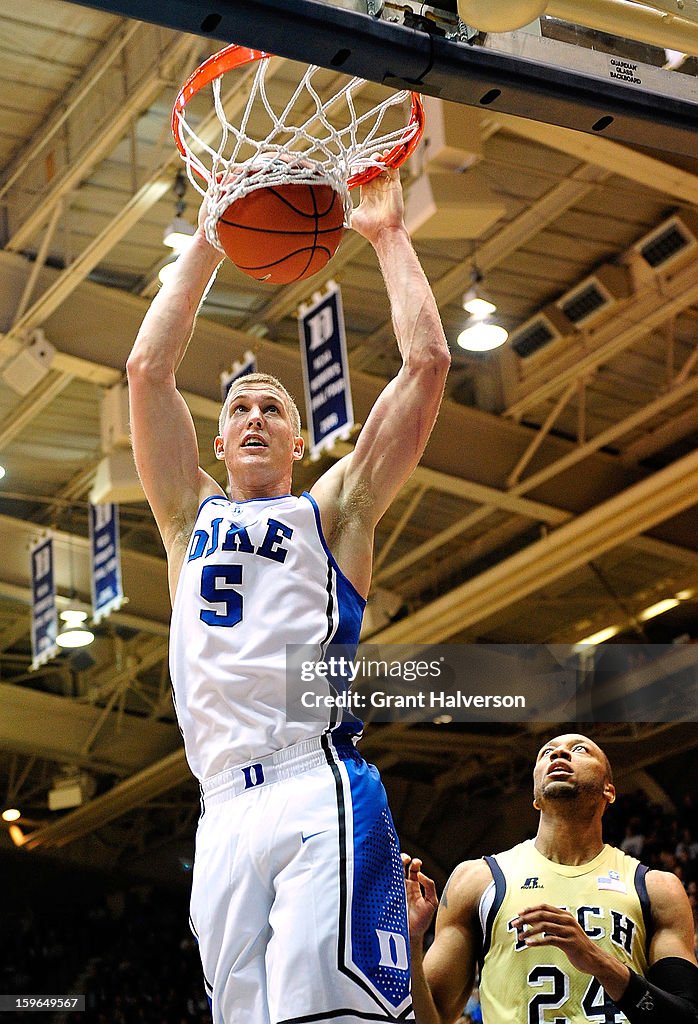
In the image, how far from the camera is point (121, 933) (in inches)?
882

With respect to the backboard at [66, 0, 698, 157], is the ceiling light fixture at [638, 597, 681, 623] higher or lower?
higher

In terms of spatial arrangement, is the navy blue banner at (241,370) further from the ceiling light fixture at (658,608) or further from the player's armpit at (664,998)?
the ceiling light fixture at (658,608)

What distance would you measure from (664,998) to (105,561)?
908cm

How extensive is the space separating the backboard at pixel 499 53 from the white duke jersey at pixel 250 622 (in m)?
1.09

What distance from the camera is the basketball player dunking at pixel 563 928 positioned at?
377 cm

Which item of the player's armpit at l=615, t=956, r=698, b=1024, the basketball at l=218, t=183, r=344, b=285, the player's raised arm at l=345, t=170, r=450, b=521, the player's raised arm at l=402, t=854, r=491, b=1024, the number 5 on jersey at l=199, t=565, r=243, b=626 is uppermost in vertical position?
the basketball at l=218, t=183, r=344, b=285

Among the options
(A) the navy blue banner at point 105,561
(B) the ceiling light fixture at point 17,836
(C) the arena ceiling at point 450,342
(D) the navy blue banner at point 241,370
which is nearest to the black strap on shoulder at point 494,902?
(C) the arena ceiling at point 450,342

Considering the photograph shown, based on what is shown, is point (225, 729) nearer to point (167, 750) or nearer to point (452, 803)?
point (167, 750)

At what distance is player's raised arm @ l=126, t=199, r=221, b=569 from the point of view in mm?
3402

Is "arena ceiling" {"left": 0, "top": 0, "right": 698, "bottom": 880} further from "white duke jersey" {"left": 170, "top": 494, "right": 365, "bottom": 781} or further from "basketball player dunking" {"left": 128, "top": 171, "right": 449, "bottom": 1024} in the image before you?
"white duke jersey" {"left": 170, "top": 494, "right": 365, "bottom": 781}

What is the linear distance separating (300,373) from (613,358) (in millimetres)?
3042

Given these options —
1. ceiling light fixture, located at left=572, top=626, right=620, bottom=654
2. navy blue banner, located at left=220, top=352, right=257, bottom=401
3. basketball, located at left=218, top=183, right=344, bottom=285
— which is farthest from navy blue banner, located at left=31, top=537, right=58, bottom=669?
basketball, located at left=218, top=183, right=344, bottom=285

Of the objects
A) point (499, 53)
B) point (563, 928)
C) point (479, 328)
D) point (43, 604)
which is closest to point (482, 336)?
point (479, 328)

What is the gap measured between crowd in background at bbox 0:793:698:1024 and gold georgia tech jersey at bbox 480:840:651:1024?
10.6 meters
